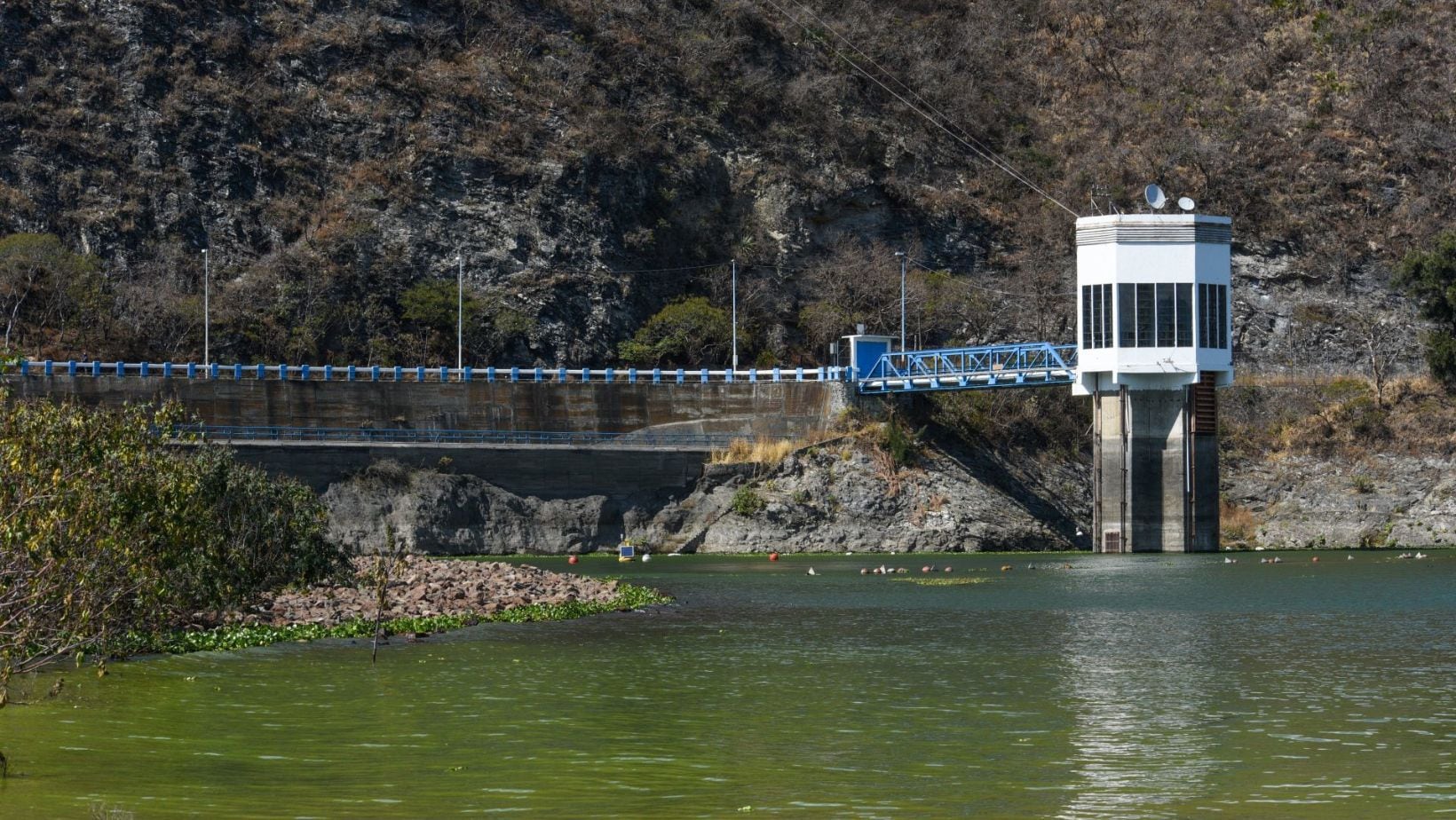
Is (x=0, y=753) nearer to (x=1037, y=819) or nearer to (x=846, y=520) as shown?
(x=1037, y=819)

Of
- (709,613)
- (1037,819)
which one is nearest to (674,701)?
(1037,819)

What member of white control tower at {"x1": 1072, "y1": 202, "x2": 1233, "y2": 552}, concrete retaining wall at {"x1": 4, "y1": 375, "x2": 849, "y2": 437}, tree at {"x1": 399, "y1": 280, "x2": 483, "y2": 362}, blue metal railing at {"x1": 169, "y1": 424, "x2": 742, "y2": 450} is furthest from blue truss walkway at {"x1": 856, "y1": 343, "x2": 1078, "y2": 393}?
tree at {"x1": 399, "y1": 280, "x2": 483, "y2": 362}

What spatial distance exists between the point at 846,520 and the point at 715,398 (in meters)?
9.41

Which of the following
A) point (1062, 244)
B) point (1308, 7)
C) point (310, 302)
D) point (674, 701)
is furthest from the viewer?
point (1308, 7)

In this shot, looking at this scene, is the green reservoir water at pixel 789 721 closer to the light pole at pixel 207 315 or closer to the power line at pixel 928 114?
the light pole at pixel 207 315

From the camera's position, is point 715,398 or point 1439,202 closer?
point 715,398

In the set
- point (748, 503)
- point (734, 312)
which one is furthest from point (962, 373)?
point (734, 312)

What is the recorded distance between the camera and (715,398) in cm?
8950

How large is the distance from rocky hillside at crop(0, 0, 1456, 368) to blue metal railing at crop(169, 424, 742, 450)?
13.8 metres

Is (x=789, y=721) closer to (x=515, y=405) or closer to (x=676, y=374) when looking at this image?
(x=515, y=405)

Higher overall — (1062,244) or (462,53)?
(462,53)

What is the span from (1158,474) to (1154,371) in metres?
4.55

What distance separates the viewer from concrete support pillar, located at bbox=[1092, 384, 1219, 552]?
269 ft

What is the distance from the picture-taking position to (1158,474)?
3260 inches
